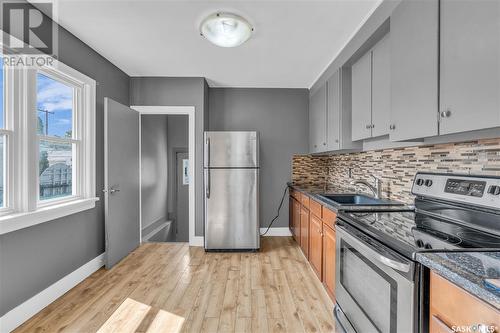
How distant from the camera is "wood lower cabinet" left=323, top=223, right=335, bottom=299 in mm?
2049

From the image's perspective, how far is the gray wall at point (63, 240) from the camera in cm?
183

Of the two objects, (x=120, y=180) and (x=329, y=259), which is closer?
(x=329, y=259)

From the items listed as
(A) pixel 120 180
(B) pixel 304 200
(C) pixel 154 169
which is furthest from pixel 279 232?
(C) pixel 154 169

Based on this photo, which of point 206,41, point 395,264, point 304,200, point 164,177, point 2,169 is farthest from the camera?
point 164,177

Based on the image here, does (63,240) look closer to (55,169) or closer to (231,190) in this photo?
(55,169)

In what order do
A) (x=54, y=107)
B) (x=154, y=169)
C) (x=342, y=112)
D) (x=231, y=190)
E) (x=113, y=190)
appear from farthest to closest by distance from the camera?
(x=154, y=169)
(x=231, y=190)
(x=113, y=190)
(x=342, y=112)
(x=54, y=107)

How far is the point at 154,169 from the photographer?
4746 mm

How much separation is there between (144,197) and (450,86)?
4.30 meters

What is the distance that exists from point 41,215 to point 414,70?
9.44 ft

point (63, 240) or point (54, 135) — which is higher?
point (54, 135)

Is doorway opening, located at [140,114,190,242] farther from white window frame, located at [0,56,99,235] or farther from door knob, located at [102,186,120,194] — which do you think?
white window frame, located at [0,56,99,235]

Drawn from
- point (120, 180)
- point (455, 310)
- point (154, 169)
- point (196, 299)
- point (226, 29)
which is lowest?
point (196, 299)

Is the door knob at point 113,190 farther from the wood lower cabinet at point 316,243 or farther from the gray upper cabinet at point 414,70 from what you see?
the gray upper cabinet at point 414,70

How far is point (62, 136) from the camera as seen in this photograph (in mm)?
2451
